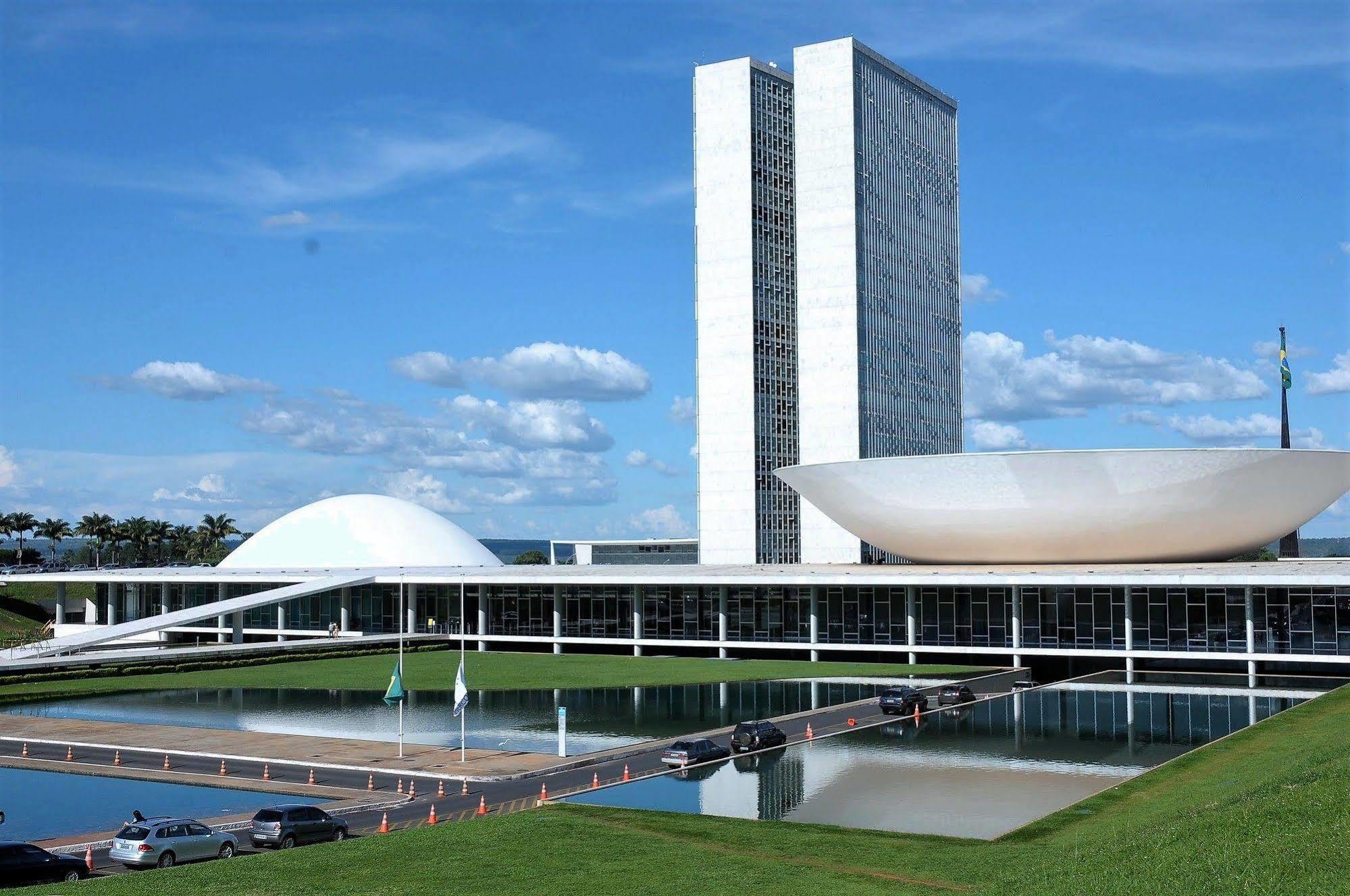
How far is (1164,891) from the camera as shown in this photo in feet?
63.0

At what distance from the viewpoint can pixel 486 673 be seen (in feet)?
225

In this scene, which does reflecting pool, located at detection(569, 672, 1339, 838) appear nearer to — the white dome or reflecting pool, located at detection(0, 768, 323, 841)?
reflecting pool, located at detection(0, 768, 323, 841)

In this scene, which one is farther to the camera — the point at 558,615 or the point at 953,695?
the point at 558,615

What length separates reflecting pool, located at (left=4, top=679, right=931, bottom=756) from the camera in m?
46.3

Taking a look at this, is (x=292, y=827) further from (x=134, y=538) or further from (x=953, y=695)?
(x=134, y=538)

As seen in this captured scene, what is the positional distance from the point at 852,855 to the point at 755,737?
15.1 m

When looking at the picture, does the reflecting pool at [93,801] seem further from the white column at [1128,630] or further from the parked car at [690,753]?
the white column at [1128,630]

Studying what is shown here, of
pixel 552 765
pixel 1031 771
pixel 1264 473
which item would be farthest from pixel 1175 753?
pixel 1264 473

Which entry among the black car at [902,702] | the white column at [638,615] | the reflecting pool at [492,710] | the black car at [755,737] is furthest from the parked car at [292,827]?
the white column at [638,615]

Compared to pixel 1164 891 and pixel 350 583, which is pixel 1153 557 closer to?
pixel 350 583

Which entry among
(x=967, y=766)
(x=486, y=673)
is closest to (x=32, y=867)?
(x=967, y=766)

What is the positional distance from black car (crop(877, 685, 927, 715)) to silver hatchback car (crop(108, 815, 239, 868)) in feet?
90.3

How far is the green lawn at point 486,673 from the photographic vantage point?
2483 inches

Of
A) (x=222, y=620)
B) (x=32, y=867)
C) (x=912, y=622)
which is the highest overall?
(x=912, y=622)
